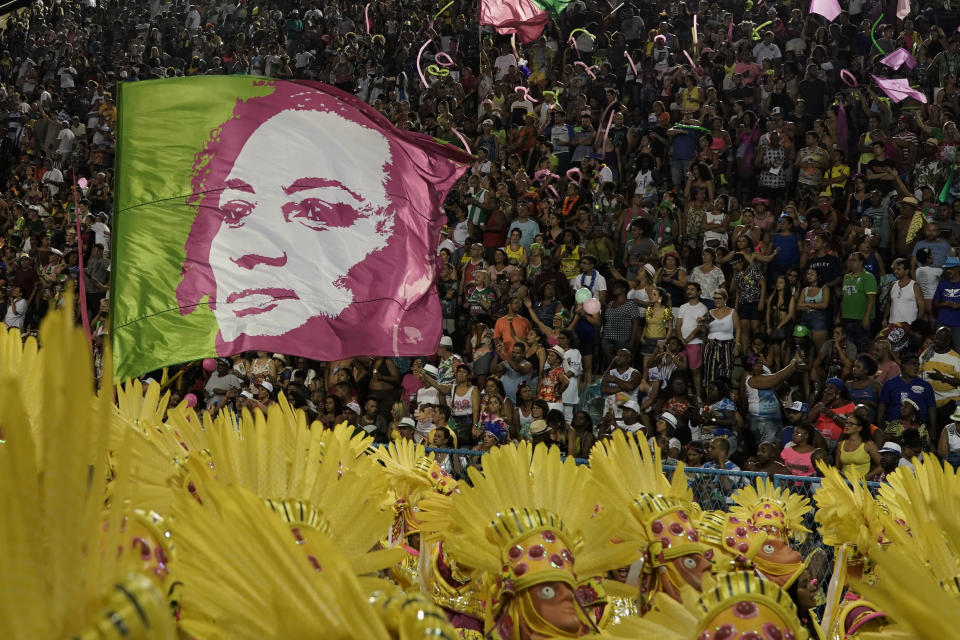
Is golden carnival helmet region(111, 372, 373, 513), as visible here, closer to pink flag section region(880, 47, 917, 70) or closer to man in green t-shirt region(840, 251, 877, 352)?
man in green t-shirt region(840, 251, 877, 352)

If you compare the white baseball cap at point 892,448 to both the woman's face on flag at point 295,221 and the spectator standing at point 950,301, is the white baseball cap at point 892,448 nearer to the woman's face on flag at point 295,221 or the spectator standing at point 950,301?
the spectator standing at point 950,301

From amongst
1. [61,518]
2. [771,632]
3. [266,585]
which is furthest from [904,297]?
[61,518]

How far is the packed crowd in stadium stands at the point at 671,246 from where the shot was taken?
31.8 feet

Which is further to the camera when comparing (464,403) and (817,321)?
(464,403)

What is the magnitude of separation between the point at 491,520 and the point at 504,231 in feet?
30.0

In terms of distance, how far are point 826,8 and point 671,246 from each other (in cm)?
471

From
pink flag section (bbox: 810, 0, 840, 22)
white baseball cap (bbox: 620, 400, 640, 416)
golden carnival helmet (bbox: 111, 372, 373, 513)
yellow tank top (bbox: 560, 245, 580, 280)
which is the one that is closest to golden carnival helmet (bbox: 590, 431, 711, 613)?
golden carnival helmet (bbox: 111, 372, 373, 513)

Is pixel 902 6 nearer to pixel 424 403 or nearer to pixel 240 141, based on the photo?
pixel 424 403

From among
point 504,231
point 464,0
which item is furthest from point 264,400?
point 464,0

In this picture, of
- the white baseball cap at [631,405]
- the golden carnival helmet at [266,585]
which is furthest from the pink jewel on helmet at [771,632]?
the white baseball cap at [631,405]

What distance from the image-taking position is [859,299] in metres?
10.2

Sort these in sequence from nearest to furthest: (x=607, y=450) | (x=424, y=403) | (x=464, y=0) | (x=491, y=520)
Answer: (x=491, y=520), (x=607, y=450), (x=424, y=403), (x=464, y=0)

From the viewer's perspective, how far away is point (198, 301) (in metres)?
6.12

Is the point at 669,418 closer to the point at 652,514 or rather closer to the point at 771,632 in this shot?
the point at 652,514
